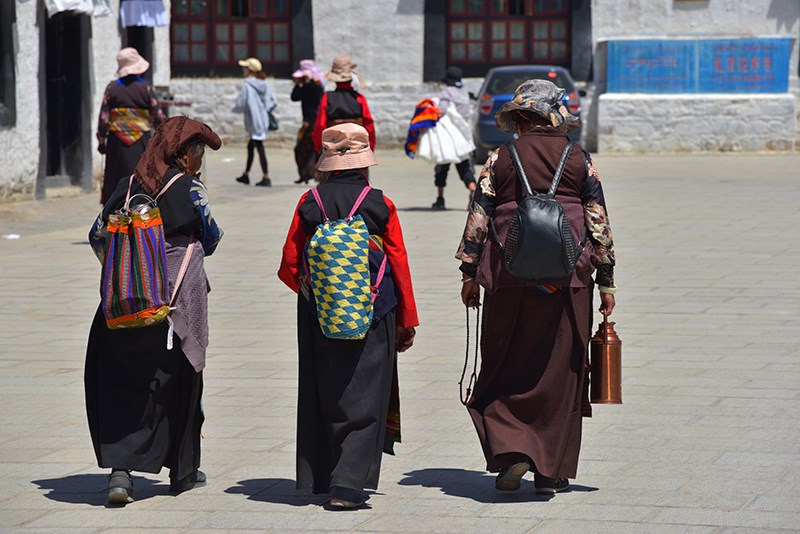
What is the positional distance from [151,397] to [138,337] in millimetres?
215

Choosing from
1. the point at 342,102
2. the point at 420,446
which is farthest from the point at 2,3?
the point at 420,446

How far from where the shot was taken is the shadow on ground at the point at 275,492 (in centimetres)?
567

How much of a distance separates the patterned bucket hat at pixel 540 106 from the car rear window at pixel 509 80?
61.8ft

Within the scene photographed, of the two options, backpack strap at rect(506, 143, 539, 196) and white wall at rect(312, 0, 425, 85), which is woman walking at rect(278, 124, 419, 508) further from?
white wall at rect(312, 0, 425, 85)

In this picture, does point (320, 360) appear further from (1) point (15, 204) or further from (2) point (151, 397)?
(1) point (15, 204)

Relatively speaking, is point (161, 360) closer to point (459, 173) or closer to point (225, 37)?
point (459, 173)

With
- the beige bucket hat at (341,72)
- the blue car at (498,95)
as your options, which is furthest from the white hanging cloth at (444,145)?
the blue car at (498,95)

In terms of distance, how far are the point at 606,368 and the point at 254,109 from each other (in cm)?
1493

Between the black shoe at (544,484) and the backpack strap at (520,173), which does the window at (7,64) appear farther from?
the black shoe at (544,484)

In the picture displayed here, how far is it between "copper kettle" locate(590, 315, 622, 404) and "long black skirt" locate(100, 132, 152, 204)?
7.41 metres

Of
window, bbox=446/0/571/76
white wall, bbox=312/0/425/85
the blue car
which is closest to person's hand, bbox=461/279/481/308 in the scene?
the blue car

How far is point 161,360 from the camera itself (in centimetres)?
566

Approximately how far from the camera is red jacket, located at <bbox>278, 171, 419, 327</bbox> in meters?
5.57

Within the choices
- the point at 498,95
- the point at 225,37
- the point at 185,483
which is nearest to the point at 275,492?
the point at 185,483
